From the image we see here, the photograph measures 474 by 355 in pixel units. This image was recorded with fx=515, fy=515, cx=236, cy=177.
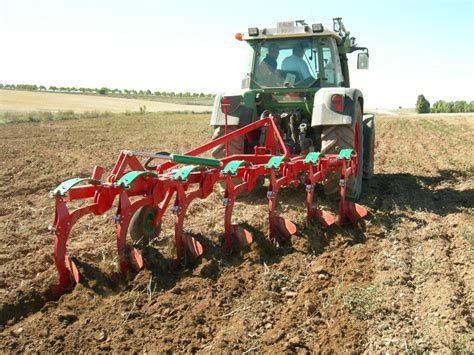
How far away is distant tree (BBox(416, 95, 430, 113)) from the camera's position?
173 ft

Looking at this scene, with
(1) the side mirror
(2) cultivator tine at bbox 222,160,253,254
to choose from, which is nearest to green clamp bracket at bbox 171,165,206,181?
(2) cultivator tine at bbox 222,160,253,254

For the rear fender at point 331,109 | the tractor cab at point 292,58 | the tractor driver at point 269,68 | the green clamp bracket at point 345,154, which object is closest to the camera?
the green clamp bracket at point 345,154

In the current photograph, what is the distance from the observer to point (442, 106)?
5600cm

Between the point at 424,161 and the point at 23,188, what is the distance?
272 inches

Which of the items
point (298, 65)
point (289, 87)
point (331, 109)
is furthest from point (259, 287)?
point (298, 65)

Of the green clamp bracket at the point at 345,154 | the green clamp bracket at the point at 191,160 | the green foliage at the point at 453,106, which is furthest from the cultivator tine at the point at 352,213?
the green foliage at the point at 453,106

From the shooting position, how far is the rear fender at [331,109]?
18.9 feet

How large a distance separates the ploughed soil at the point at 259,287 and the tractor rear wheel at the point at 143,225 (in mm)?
186

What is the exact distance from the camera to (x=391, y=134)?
15805 mm

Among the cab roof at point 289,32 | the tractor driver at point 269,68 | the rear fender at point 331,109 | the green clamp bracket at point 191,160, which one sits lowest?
the green clamp bracket at point 191,160

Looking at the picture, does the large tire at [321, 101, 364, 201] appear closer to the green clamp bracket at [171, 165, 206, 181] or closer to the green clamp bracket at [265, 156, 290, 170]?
the green clamp bracket at [265, 156, 290, 170]

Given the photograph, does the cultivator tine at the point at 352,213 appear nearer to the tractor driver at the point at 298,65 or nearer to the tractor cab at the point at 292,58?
the tractor cab at the point at 292,58

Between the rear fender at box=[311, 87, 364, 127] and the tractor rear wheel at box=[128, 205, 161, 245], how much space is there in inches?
92.3

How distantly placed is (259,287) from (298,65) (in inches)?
146
